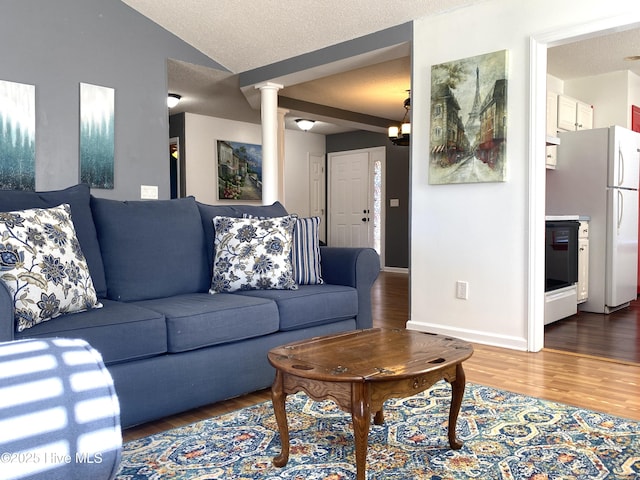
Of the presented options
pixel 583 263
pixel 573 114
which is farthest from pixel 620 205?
pixel 573 114

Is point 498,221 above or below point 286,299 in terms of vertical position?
above

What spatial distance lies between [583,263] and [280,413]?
414 centimetres

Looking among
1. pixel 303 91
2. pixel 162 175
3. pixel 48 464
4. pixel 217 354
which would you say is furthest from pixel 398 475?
pixel 303 91

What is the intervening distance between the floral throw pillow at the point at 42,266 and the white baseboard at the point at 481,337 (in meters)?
2.56

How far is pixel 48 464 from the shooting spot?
0.92 meters

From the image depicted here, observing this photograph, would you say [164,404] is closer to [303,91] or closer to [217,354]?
[217,354]

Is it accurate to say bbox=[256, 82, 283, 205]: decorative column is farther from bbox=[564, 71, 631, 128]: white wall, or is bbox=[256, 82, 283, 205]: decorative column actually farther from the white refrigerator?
bbox=[564, 71, 631, 128]: white wall

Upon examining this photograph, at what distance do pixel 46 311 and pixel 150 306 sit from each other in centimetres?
50

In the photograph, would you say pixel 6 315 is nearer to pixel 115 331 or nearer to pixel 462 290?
pixel 115 331

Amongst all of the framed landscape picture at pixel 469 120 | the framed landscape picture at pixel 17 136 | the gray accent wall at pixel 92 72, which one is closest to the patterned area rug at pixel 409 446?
the framed landscape picture at pixel 469 120

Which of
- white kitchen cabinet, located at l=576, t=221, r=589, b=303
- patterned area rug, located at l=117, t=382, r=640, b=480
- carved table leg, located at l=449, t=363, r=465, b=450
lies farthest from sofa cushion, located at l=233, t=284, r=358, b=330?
white kitchen cabinet, located at l=576, t=221, r=589, b=303

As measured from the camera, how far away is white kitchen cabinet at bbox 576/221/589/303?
4.91 meters

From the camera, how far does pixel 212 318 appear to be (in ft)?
7.71

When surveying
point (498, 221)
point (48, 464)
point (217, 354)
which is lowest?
point (217, 354)
